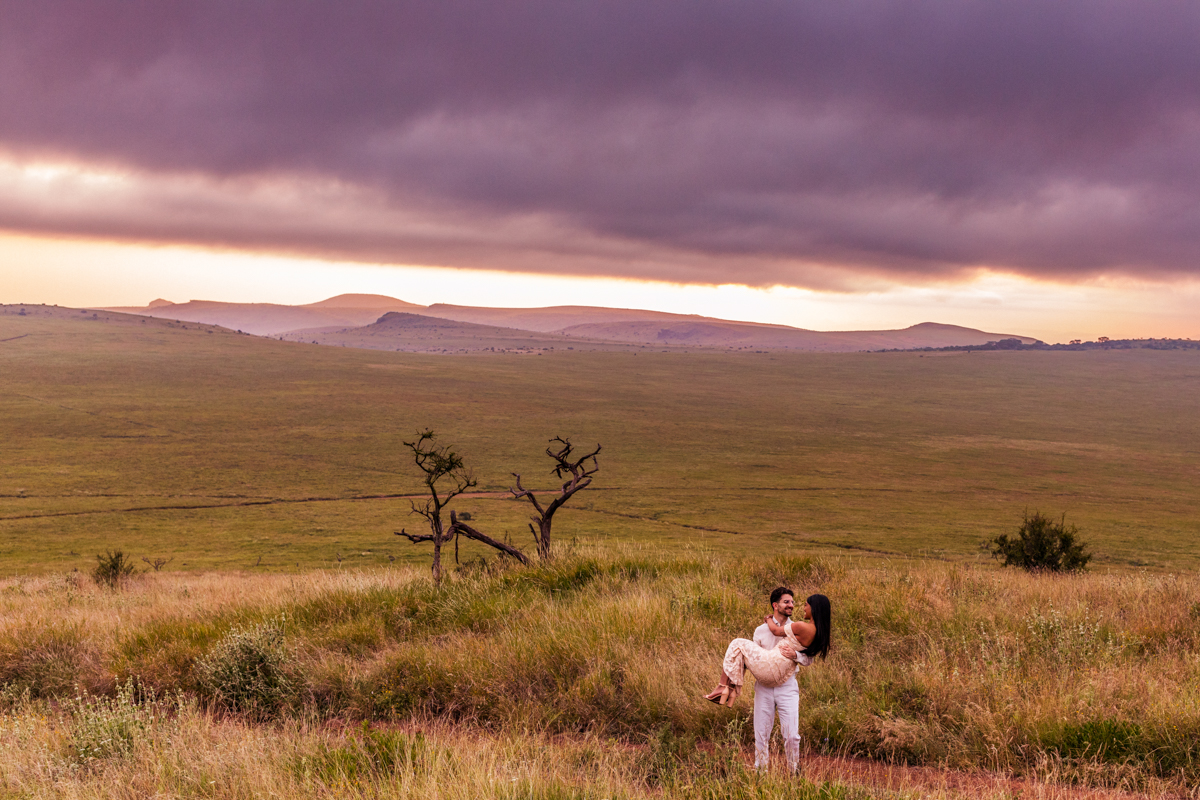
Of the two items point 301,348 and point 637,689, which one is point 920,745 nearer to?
point 637,689

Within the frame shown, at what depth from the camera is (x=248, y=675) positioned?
7.32 m

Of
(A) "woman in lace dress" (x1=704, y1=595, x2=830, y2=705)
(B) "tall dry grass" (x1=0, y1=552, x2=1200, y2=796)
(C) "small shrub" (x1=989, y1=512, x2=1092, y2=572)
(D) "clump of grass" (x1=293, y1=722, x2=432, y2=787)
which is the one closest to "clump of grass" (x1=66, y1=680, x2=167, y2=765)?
(B) "tall dry grass" (x1=0, y1=552, x2=1200, y2=796)

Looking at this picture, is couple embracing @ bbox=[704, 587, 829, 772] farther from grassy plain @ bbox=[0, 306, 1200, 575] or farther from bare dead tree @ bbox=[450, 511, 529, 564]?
grassy plain @ bbox=[0, 306, 1200, 575]

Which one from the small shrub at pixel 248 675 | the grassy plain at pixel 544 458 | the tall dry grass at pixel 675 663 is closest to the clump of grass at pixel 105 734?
the tall dry grass at pixel 675 663

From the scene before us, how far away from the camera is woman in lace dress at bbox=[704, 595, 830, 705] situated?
4766 mm

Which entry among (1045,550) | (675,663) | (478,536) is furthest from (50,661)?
(1045,550)

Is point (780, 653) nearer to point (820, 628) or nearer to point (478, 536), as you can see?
point (820, 628)

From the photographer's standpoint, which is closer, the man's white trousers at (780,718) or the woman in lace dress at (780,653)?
the woman in lace dress at (780,653)

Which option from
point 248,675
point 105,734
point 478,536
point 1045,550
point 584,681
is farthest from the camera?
point 1045,550

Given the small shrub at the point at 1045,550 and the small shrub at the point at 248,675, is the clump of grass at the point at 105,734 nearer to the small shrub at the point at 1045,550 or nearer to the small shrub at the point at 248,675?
the small shrub at the point at 248,675

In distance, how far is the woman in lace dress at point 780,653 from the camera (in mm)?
4766

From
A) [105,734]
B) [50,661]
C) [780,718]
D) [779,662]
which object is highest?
[779,662]

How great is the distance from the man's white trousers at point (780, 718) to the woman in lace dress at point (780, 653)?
14 centimetres

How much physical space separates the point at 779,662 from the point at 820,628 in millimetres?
383
